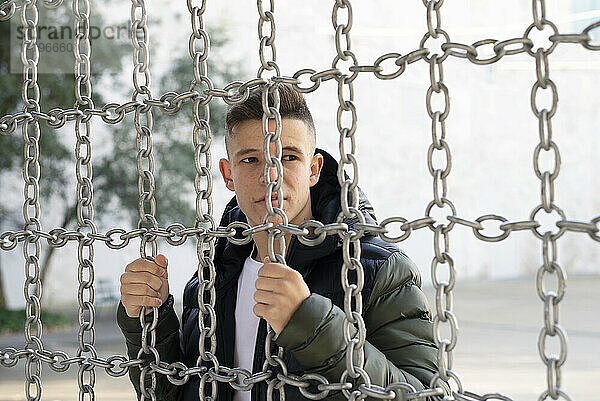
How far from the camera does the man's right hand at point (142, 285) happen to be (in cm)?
134

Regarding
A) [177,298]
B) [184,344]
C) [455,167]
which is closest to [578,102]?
[455,167]

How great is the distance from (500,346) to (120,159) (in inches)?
170

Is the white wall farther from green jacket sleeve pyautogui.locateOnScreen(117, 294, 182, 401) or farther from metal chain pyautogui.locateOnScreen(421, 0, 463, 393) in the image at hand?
metal chain pyautogui.locateOnScreen(421, 0, 463, 393)

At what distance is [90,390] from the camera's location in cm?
142

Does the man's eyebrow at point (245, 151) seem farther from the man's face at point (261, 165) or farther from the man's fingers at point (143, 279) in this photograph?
the man's fingers at point (143, 279)

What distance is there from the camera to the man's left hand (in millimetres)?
1095

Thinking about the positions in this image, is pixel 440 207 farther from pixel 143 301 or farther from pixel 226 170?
pixel 226 170

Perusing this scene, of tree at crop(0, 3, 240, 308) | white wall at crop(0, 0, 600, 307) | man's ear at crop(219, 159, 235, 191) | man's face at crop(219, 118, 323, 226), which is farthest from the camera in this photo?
white wall at crop(0, 0, 600, 307)

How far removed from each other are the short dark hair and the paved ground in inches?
201

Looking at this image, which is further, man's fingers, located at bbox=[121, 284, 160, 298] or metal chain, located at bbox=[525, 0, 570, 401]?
man's fingers, located at bbox=[121, 284, 160, 298]

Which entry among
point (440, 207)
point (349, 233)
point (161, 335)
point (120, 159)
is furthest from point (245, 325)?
point (120, 159)

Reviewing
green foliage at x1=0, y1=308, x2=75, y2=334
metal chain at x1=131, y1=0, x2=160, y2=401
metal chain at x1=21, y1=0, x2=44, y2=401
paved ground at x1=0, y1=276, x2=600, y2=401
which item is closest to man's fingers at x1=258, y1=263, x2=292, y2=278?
metal chain at x1=131, y1=0, x2=160, y2=401

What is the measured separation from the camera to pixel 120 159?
320 inches

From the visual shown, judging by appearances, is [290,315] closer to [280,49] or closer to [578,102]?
[280,49]
